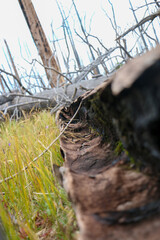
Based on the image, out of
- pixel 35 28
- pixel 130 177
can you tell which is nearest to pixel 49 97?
pixel 35 28

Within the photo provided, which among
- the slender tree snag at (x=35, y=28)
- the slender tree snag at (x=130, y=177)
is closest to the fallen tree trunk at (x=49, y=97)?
the slender tree snag at (x=35, y=28)

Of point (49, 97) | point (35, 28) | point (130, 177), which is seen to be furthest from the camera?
point (35, 28)

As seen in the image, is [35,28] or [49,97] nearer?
[49,97]

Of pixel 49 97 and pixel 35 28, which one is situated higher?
pixel 35 28

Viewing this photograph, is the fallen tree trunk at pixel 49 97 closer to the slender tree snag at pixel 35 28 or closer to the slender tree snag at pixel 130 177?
the slender tree snag at pixel 35 28

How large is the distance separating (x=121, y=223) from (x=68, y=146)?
77 cm

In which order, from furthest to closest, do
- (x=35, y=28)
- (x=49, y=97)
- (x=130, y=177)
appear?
1. (x=35, y=28)
2. (x=49, y=97)
3. (x=130, y=177)

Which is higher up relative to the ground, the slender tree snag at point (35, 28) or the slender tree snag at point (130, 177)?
the slender tree snag at point (35, 28)

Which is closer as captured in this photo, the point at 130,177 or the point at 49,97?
the point at 130,177

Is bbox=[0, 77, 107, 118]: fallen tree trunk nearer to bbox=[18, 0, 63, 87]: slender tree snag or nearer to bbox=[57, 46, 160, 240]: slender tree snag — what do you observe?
bbox=[18, 0, 63, 87]: slender tree snag

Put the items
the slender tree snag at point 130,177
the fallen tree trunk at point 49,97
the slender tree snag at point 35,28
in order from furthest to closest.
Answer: the slender tree snag at point 35,28 < the fallen tree trunk at point 49,97 < the slender tree snag at point 130,177

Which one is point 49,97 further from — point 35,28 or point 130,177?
point 130,177

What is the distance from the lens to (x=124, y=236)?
347mm

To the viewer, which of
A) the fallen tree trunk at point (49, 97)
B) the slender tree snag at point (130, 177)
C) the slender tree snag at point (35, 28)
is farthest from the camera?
the slender tree snag at point (35, 28)
